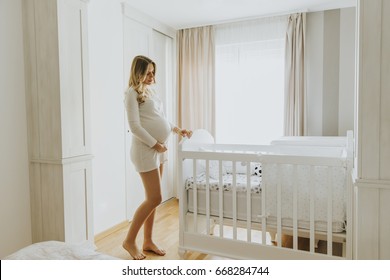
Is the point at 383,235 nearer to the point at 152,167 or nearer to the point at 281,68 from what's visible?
the point at 152,167

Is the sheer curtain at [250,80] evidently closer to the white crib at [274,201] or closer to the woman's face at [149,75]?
the white crib at [274,201]

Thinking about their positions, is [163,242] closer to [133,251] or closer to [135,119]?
[133,251]

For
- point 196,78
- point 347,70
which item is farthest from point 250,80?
point 347,70

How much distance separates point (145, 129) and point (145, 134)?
117 millimetres

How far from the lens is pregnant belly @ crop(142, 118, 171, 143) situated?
2.20 meters

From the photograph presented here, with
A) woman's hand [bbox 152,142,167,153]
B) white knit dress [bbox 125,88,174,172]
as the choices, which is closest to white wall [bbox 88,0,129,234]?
white knit dress [bbox 125,88,174,172]

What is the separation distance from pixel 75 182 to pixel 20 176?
0.35 m

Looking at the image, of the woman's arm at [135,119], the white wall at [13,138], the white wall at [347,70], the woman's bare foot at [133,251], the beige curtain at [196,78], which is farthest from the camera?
the beige curtain at [196,78]

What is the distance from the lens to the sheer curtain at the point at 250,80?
3338 mm

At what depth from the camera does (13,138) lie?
201 centimetres

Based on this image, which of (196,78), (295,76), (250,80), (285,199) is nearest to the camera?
(285,199)

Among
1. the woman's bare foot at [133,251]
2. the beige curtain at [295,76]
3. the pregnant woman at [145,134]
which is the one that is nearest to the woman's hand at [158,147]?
the pregnant woman at [145,134]

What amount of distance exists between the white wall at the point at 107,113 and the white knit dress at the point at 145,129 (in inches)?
25.2
